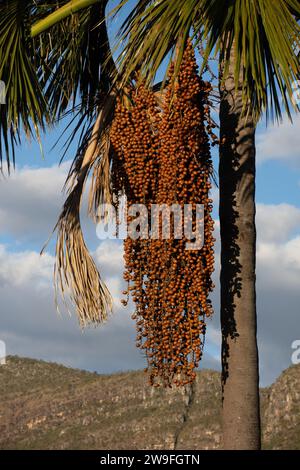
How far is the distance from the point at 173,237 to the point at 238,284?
100 cm

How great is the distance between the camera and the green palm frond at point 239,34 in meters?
7.42

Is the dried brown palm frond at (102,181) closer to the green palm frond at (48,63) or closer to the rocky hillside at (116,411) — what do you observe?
the green palm frond at (48,63)

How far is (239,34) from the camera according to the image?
775 cm

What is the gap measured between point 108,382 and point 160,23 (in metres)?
58.9

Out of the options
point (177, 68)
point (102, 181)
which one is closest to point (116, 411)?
Answer: point (102, 181)

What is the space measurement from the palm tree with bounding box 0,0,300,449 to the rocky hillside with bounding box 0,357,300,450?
36.9 m

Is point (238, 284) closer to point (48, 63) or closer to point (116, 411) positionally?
point (48, 63)

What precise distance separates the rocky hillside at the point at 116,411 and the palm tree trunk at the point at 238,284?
A: 122ft

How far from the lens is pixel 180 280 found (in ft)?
25.2

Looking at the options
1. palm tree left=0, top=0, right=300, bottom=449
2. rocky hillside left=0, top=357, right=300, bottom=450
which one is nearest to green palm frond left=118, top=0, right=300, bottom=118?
palm tree left=0, top=0, right=300, bottom=449

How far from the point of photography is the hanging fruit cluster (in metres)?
7.65

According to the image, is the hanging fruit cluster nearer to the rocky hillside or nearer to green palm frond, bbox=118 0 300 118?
green palm frond, bbox=118 0 300 118
